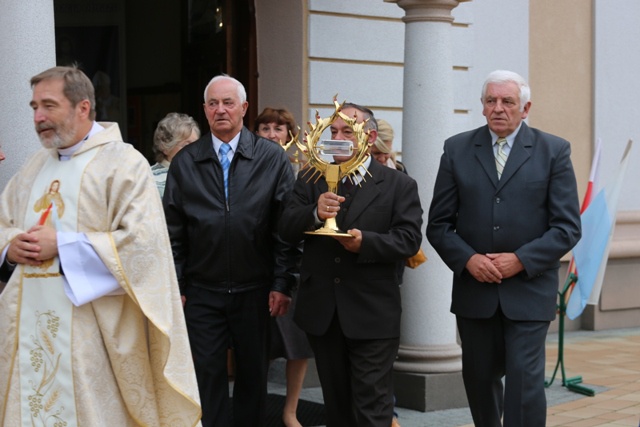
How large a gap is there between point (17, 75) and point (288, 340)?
7.53ft

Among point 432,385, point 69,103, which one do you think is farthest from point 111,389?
point 432,385

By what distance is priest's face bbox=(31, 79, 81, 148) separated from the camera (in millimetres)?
4848

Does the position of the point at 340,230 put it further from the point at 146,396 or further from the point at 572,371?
the point at 572,371

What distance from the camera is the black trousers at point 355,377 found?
235 inches

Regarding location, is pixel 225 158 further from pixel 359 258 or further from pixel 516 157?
pixel 516 157

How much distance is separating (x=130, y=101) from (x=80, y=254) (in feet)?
22.9

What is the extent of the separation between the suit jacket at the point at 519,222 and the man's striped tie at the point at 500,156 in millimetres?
33

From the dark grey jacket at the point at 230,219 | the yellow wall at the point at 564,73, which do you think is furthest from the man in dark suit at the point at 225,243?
the yellow wall at the point at 564,73

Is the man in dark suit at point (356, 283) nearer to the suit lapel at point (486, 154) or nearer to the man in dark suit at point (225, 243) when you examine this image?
the man in dark suit at point (225, 243)

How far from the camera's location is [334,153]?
19.2ft

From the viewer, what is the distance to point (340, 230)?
6012 mm

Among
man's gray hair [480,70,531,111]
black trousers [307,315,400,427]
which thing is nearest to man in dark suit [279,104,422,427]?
black trousers [307,315,400,427]

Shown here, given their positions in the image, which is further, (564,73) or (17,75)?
(564,73)

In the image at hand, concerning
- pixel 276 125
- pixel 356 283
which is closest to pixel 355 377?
pixel 356 283
